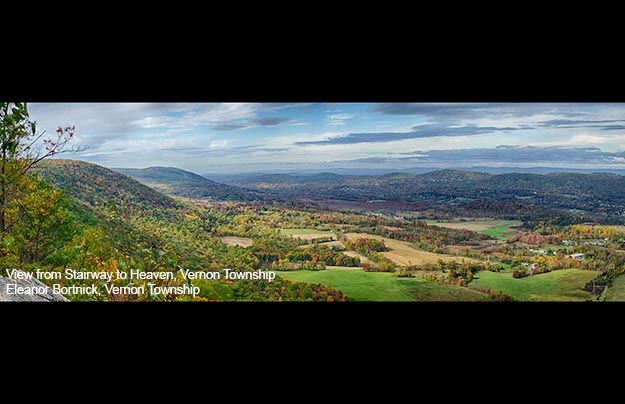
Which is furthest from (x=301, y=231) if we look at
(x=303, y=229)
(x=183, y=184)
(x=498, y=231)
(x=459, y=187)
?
(x=498, y=231)

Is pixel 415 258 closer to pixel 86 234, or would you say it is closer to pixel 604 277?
pixel 604 277

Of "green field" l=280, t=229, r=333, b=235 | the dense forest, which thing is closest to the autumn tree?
the dense forest

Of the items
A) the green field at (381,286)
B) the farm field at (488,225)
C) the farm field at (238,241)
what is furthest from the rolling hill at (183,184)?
the farm field at (488,225)

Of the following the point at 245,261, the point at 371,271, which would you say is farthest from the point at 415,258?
the point at 245,261

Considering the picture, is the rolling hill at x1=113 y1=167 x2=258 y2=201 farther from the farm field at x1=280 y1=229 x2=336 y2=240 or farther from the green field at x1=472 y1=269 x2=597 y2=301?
the green field at x1=472 y1=269 x2=597 y2=301

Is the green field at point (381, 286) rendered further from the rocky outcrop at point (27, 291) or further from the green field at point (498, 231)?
the rocky outcrop at point (27, 291)
